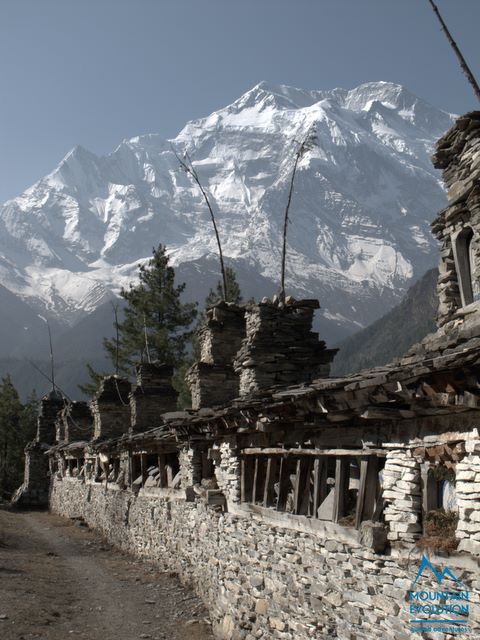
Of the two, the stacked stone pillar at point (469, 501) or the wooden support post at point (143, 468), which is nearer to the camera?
the stacked stone pillar at point (469, 501)

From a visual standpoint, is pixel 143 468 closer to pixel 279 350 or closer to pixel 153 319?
pixel 279 350

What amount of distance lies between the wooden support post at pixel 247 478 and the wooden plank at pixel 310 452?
0.57 ft

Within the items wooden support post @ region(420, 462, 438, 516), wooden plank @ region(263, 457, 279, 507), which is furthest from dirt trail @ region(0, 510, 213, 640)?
wooden support post @ region(420, 462, 438, 516)

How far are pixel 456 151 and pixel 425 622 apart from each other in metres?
8.35

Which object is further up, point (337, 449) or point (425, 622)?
point (337, 449)

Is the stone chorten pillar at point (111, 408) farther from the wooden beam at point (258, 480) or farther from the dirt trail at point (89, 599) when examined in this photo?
the wooden beam at point (258, 480)

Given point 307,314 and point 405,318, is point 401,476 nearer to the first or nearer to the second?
point 307,314

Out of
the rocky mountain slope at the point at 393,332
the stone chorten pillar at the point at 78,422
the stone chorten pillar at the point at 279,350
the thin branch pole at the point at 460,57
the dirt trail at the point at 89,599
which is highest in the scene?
the rocky mountain slope at the point at 393,332

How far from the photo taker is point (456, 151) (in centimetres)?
1147

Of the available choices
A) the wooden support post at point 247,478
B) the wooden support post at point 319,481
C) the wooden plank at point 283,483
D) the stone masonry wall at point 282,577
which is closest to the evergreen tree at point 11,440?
the stone masonry wall at point 282,577

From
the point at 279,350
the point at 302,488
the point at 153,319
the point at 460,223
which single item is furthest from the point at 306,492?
the point at 153,319

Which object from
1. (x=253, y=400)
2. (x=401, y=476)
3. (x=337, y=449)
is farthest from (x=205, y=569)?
(x=401, y=476)

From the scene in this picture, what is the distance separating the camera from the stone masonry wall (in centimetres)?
653

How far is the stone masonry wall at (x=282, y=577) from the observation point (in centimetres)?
653
